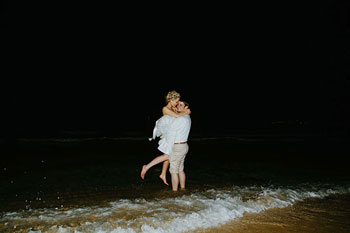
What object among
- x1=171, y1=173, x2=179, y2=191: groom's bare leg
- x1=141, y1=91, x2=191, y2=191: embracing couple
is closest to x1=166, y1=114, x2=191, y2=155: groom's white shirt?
x1=141, y1=91, x2=191, y2=191: embracing couple

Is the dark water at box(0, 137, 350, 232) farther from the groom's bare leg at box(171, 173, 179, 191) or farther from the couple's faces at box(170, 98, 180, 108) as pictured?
the couple's faces at box(170, 98, 180, 108)

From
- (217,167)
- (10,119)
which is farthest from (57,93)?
(217,167)

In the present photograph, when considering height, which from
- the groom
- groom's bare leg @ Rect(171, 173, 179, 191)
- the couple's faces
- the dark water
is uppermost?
the couple's faces

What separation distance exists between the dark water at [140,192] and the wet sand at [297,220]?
0.63 feet

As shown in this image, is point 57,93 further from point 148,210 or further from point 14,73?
point 148,210

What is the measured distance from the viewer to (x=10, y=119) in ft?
98.9

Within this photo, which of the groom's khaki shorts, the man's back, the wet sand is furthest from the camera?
the groom's khaki shorts

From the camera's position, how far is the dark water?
3896 millimetres

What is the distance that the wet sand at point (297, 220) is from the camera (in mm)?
3656

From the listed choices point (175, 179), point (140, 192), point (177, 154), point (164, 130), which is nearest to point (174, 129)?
point (164, 130)

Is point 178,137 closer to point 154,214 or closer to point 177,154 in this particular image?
point 177,154

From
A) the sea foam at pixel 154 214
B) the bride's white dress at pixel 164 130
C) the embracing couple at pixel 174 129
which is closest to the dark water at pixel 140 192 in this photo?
the sea foam at pixel 154 214

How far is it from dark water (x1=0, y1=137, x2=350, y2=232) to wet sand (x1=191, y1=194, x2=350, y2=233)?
0.63ft

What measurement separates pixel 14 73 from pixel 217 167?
36451 millimetres
